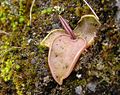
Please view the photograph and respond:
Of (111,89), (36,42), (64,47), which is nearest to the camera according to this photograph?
(111,89)

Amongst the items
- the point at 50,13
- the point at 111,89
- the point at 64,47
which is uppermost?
the point at 50,13

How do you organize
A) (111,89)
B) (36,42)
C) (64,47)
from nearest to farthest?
(111,89), (64,47), (36,42)

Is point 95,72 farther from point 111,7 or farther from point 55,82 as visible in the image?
point 111,7

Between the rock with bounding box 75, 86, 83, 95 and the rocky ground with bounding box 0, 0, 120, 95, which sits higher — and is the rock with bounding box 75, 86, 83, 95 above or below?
below

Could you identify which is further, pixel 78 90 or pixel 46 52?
pixel 46 52

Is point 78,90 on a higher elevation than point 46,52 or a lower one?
lower

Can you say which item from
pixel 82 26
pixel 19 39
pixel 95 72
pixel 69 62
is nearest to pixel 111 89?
pixel 95 72

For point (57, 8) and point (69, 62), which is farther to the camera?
point (57, 8)

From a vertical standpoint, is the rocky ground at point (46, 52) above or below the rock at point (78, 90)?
above
